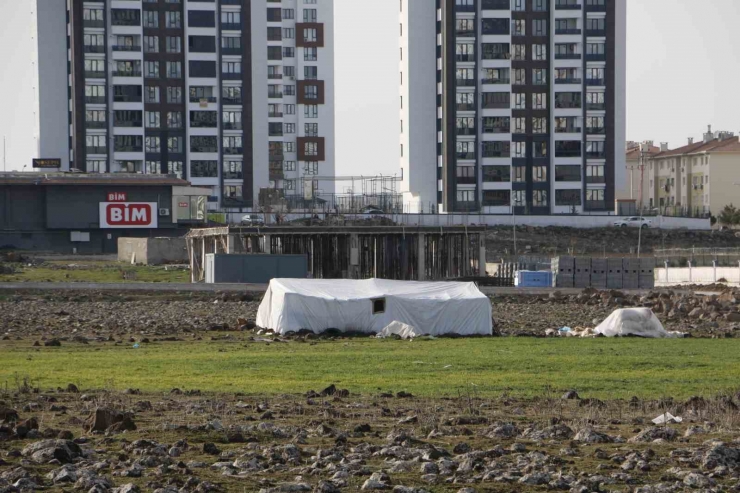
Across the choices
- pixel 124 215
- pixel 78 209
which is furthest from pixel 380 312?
pixel 78 209

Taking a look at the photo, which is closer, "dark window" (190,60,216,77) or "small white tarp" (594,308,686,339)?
"small white tarp" (594,308,686,339)

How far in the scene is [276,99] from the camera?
15462 cm

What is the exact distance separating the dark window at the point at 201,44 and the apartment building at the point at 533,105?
22465mm

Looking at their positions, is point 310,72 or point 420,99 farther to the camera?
point 310,72

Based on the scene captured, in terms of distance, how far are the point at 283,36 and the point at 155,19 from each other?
36470mm

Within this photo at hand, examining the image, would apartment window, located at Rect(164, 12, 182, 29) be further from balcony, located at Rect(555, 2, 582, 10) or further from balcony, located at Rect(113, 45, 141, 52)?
balcony, located at Rect(555, 2, 582, 10)

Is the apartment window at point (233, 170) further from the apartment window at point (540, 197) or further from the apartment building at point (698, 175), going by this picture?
the apartment building at point (698, 175)

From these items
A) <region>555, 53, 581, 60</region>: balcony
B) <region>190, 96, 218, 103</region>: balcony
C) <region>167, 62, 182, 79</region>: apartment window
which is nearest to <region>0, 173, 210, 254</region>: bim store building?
<region>190, 96, 218, 103</region>: balcony

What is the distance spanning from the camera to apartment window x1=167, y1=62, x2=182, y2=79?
400 feet

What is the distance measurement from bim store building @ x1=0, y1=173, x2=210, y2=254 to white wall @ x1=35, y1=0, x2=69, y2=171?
1225 inches

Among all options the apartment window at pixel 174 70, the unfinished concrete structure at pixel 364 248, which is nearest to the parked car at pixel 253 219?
the apartment window at pixel 174 70

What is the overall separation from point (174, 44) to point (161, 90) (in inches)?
181

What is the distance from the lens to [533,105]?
124 meters

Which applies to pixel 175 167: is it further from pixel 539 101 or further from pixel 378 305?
pixel 378 305
